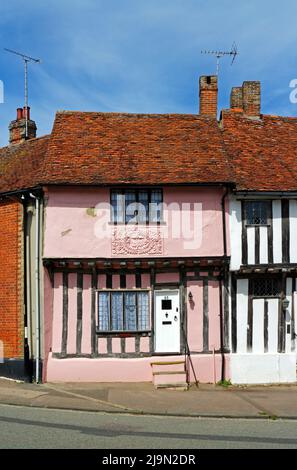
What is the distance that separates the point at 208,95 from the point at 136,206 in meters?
5.73

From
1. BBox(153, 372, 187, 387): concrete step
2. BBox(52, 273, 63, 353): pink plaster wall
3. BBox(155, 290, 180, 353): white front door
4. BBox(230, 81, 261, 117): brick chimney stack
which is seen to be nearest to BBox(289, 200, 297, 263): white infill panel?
BBox(155, 290, 180, 353): white front door

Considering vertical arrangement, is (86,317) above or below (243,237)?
below

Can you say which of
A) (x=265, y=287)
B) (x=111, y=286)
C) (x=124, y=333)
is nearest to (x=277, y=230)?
(x=265, y=287)

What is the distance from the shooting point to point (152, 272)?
14.7m

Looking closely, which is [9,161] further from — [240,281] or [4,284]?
[240,281]

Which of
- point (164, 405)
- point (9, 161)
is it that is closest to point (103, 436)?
point (164, 405)

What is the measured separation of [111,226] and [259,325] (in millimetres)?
5071

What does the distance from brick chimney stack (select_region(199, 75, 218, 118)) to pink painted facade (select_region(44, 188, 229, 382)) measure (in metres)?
4.35

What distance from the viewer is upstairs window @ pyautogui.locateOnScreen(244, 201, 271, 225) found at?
1509cm

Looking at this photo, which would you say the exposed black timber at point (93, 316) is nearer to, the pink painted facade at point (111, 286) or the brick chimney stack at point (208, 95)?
the pink painted facade at point (111, 286)

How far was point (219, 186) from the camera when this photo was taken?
49.0 ft

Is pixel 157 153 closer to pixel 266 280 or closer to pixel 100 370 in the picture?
pixel 266 280

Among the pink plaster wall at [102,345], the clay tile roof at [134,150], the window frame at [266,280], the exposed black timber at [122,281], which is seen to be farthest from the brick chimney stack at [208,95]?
the pink plaster wall at [102,345]

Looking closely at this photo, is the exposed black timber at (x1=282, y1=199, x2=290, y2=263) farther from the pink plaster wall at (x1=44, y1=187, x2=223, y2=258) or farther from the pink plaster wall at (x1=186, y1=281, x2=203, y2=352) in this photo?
the pink plaster wall at (x1=186, y1=281, x2=203, y2=352)
